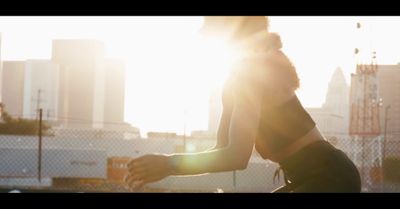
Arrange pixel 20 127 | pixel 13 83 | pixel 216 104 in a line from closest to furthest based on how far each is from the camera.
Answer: pixel 216 104 < pixel 20 127 < pixel 13 83

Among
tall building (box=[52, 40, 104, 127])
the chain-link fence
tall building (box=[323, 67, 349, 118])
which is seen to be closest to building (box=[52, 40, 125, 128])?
tall building (box=[52, 40, 104, 127])

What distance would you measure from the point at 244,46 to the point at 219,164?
0.43 metres

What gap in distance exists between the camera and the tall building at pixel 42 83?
127 m

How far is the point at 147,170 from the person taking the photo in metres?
1.70

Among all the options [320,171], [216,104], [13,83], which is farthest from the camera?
[13,83]

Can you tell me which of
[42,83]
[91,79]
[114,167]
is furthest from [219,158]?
[91,79]

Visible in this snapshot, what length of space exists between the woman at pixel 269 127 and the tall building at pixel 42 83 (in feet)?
413

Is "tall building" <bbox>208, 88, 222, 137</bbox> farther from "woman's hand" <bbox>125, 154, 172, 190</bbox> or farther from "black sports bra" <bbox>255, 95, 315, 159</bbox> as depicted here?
"woman's hand" <bbox>125, 154, 172, 190</bbox>

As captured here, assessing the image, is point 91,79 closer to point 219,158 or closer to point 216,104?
point 216,104

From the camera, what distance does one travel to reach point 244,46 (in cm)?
195

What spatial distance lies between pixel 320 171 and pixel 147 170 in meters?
0.54

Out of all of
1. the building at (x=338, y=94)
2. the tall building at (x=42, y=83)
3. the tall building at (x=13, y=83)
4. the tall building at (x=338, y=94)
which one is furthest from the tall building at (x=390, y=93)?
the tall building at (x=13, y=83)
